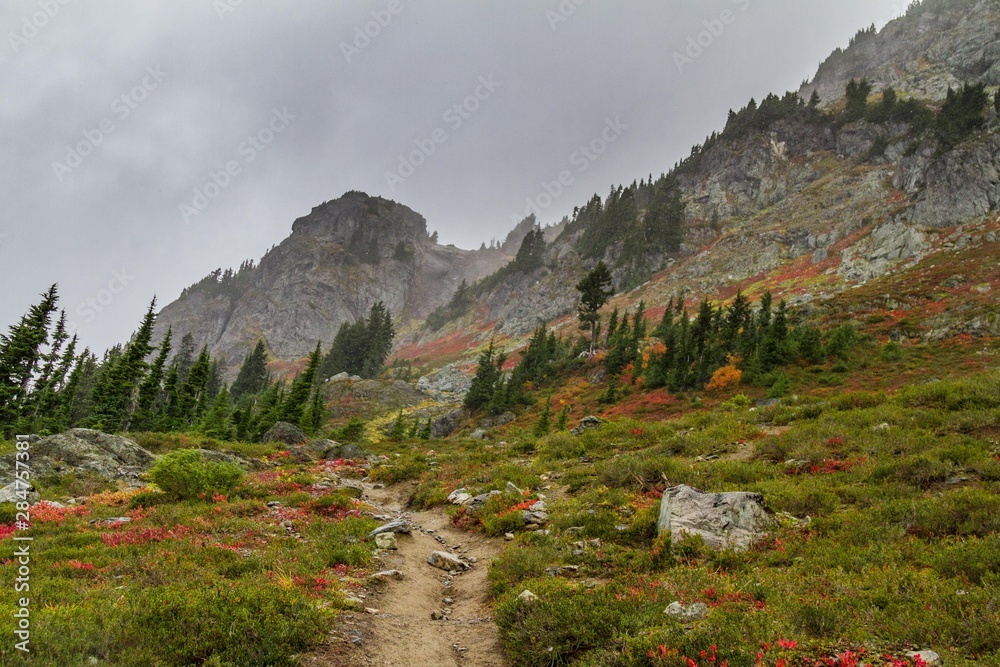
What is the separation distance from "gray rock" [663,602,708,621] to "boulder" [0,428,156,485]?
21.8 m

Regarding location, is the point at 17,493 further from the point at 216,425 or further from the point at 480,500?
the point at 216,425

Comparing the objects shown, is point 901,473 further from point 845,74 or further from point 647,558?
point 845,74

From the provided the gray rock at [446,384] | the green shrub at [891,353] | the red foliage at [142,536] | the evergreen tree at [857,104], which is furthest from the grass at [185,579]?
the evergreen tree at [857,104]

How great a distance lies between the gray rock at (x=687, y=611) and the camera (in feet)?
20.1

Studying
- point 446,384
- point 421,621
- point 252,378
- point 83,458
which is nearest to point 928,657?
point 421,621

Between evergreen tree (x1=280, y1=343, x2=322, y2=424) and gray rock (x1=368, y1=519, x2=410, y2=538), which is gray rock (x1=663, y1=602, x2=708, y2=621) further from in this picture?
evergreen tree (x1=280, y1=343, x2=322, y2=424)

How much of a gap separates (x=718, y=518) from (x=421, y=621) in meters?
6.50

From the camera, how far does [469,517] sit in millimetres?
14367

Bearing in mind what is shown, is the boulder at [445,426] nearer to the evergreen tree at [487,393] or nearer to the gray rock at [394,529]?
the evergreen tree at [487,393]

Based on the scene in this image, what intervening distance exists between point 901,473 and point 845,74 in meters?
233

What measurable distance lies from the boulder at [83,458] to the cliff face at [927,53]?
183127 millimetres

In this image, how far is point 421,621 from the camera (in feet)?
26.4

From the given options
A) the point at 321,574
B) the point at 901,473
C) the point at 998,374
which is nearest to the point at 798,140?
the point at 998,374

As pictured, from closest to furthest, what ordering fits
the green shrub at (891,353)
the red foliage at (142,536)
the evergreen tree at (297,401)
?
the red foliage at (142,536), the green shrub at (891,353), the evergreen tree at (297,401)
